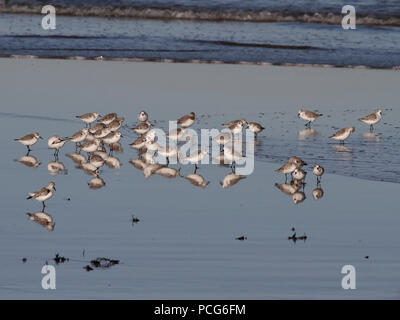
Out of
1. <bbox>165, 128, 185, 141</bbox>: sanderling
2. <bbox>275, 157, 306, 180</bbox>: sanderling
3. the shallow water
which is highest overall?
the shallow water

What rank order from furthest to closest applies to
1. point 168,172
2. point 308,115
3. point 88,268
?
point 308,115 < point 168,172 < point 88,268

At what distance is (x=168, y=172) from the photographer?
14164mm

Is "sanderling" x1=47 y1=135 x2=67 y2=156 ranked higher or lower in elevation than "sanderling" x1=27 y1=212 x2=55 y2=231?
higher

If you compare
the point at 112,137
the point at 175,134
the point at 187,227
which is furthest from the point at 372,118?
the point at 187,227

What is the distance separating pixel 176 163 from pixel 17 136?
2.76 meters

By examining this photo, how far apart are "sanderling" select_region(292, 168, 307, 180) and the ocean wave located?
1981 centimetres

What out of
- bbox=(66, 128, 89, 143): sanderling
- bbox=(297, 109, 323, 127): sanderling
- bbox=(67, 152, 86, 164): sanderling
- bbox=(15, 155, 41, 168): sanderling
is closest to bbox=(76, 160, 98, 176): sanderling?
bbox=(67, 152, 86, 164): sanderling

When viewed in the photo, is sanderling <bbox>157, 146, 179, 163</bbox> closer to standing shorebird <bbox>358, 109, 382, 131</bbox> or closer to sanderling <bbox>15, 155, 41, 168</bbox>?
sanderling <bbox>15, 155, 41, 168</bbox>

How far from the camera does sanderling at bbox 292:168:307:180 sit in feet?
44.3

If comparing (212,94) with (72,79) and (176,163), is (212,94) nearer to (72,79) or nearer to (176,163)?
(72,79)

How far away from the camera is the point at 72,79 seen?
2169cm

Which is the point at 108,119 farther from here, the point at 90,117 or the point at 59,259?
the point at 59,259

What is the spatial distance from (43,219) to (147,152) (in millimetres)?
3833

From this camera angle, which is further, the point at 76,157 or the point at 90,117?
the point at 90,117
